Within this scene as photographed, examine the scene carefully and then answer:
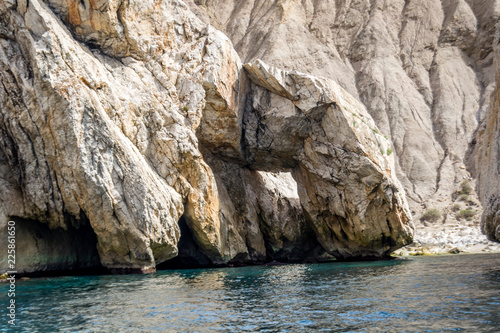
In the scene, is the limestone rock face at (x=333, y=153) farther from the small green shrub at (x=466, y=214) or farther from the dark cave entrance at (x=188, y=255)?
the small green shrub at (x=466, y=214)

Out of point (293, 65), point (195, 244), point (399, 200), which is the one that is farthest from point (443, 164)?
point (195, 244)

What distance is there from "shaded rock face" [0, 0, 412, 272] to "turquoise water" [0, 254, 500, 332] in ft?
17.6

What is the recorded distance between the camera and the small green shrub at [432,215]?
49.3m

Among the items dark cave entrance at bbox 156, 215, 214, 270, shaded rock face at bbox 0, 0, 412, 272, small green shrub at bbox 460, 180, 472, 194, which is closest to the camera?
shaded rock face at bbox 0, 0, 412, 272

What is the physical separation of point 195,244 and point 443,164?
39.3 metres

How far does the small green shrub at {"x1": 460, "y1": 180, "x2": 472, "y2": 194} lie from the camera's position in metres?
52.6

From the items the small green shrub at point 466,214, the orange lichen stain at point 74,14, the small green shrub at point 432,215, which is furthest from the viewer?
the small green shrub at point 432,215

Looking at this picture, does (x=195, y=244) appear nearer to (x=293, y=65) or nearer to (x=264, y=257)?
(x=264, y=257)

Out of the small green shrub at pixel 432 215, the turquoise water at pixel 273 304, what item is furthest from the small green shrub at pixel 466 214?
the turquoise water at pixel 273 304

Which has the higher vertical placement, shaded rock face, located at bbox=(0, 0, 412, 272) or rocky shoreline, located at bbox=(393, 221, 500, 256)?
shaded rock face, located at bbox=(0, 0, 412, 272)

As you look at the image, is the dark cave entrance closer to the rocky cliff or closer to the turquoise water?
the turquoise water

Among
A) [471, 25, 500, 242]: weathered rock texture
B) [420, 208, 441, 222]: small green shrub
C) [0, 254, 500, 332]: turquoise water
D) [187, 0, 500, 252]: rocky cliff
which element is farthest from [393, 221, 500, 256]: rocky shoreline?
[0, 254, 500, 332]: turquoise water

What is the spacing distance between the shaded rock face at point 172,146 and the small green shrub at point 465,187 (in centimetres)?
2315

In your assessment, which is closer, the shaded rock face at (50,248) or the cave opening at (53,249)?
the shaded rock face at (50,248)
